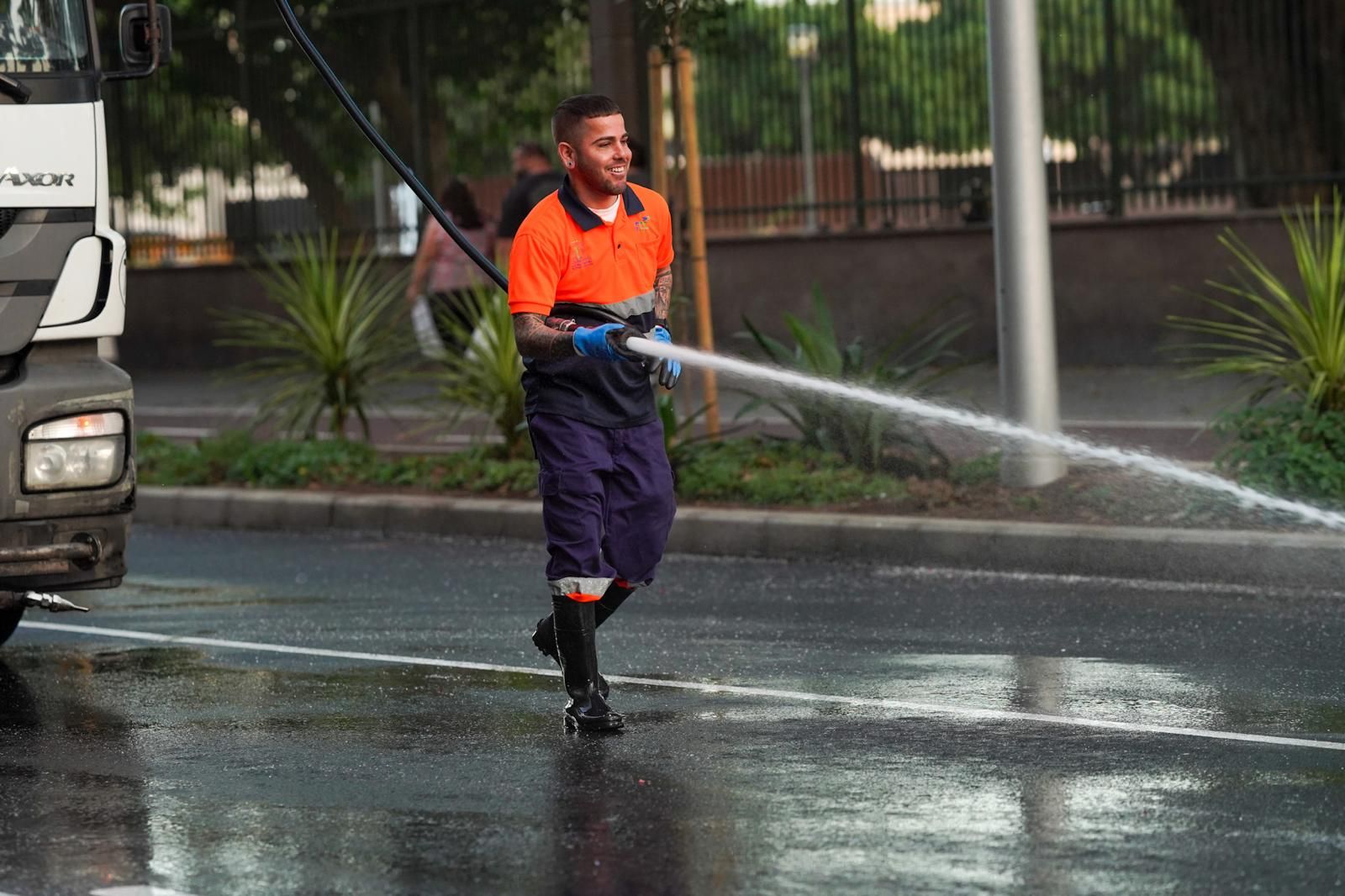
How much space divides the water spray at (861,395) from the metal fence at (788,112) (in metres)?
3.45

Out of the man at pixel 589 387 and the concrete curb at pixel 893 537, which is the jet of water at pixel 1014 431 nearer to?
the man at pixel 589 387

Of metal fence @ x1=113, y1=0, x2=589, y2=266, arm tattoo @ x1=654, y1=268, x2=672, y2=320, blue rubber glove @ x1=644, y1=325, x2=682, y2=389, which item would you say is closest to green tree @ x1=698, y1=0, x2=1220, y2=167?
metal fence @ x1=113, y1=0, x2=589, y2=266

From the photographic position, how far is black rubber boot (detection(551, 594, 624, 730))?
6156 mm

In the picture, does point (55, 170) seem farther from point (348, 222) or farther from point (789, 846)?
point (348, 222)

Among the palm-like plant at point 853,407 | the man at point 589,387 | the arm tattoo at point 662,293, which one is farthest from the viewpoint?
the palm-like plant at point 853,407

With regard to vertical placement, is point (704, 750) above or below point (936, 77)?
below

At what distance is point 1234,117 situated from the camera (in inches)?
653

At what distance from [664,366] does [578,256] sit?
45 cm

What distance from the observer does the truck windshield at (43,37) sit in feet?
23.0

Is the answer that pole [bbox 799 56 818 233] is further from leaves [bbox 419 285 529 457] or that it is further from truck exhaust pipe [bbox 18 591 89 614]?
truck exhaust pipe [bbox 18 591 89 614]

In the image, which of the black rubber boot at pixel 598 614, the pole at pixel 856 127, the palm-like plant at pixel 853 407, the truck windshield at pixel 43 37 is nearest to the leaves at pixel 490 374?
the palm-like plant at pixel 853 407

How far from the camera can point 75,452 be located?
6.80 meters

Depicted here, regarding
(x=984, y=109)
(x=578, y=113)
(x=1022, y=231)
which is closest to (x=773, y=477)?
(x=1022, y=231)

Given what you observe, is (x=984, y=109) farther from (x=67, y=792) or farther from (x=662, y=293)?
(x=67, y=792)
